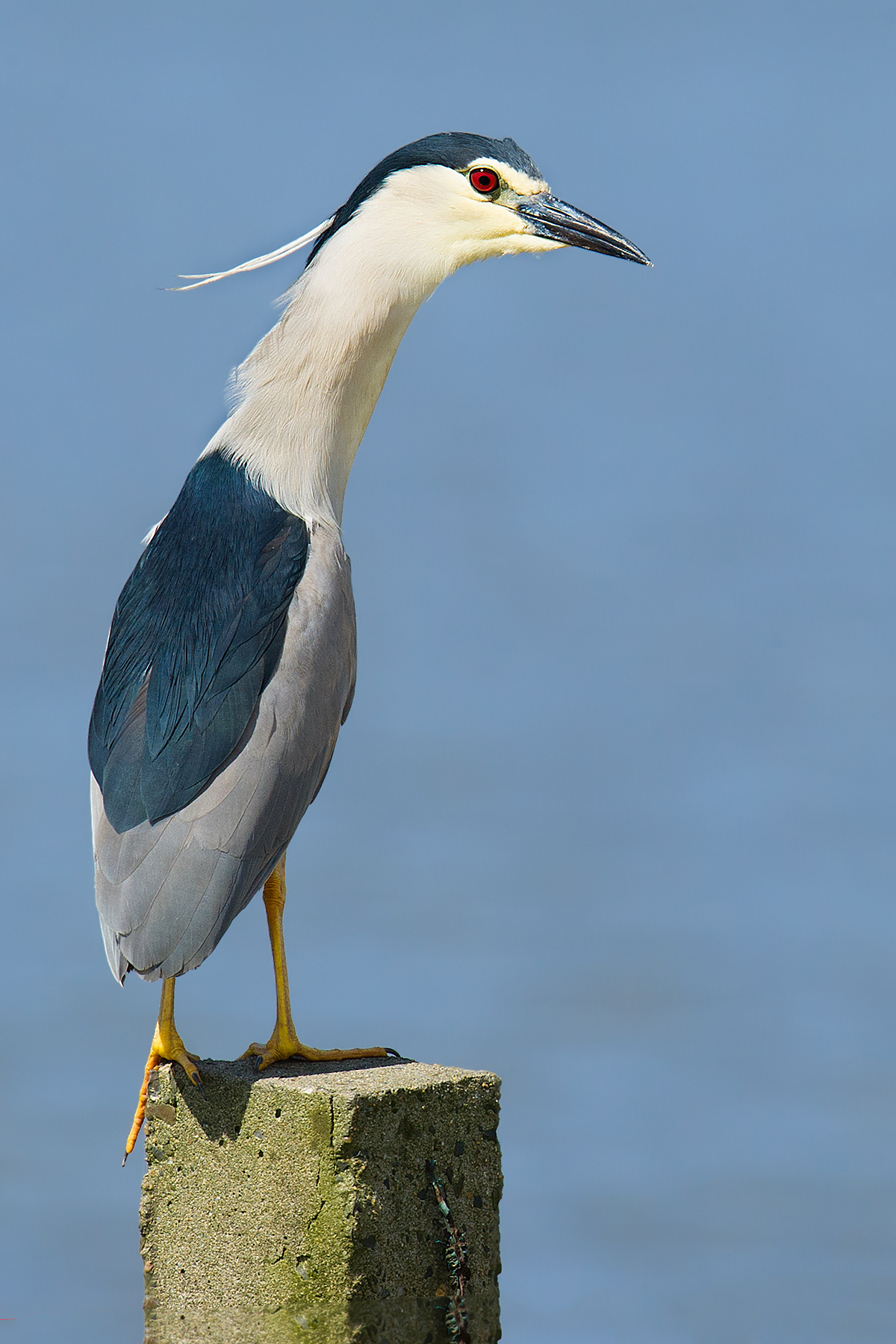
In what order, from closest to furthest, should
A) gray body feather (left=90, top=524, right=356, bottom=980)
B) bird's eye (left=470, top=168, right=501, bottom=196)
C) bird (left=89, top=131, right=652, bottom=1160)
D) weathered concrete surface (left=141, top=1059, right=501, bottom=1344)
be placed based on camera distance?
1. weathered concrete surface (left=141, top=1059, right=501, bottom=1344)
2. gray body feather (left=90, top=524, right=356, bottom=980)
3. bird (left=89, top=131, right=652, bottom=1160)
4. bird's eye (left=470, top=168, right=501, bottom=196)

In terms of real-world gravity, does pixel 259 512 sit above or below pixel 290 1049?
above

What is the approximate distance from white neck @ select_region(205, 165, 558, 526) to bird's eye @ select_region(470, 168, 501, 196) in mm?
44

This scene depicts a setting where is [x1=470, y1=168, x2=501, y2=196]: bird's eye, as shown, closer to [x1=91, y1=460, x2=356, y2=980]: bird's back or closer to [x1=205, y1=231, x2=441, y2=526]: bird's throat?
[x1=205, y1=231, x2=441, y2=526]: bird's throat

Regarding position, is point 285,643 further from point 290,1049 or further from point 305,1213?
point 305,1213

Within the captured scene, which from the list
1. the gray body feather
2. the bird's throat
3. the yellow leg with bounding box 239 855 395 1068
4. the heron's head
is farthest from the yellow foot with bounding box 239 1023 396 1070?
the heron's head

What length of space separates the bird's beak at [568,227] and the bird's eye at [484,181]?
112 mm

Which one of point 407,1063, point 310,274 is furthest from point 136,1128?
point 310,274

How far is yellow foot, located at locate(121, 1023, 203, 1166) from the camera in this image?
4168 millimetres

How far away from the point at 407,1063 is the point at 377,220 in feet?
9.49

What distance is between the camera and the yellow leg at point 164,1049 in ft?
13.7

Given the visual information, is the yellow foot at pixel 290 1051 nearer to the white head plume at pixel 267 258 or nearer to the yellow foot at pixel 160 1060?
the yellow foot at pixel 160 1060

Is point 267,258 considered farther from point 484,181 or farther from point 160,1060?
point 160,1060

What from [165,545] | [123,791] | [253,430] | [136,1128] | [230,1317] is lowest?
[230,1317]

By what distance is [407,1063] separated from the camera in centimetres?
430
